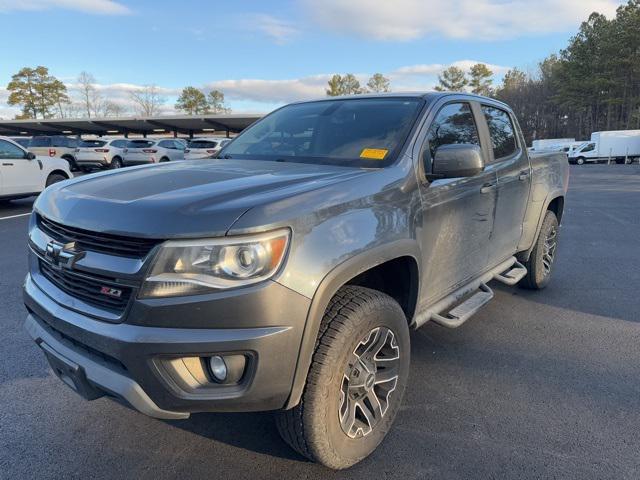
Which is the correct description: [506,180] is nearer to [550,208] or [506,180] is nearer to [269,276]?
[550,208]

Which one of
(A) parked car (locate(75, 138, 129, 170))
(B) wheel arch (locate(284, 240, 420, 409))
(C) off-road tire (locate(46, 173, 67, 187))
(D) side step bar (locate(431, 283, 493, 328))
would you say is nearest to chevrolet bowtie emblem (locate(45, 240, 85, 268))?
(B) wheel arch (locate(284, 240, 420, 409))

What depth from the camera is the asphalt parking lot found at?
2.39 meters

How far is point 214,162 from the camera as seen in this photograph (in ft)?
10.6

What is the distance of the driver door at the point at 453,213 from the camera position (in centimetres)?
281

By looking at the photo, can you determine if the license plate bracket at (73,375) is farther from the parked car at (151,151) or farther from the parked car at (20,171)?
the parked car at (151,151)

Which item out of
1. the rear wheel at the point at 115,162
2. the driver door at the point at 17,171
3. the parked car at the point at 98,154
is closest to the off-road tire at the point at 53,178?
the driver door at the point at 17,171

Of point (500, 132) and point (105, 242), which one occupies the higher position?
point (500, 132)

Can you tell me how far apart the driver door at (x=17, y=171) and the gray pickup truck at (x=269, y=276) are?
939 centimetres

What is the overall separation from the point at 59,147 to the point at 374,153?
25986 millimetres

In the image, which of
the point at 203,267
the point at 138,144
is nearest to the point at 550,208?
the point at 203,267

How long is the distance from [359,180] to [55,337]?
5.26 ft

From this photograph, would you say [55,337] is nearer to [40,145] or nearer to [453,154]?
[453,154]

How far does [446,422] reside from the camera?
2.76 m

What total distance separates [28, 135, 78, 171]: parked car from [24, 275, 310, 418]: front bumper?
23408 mm
